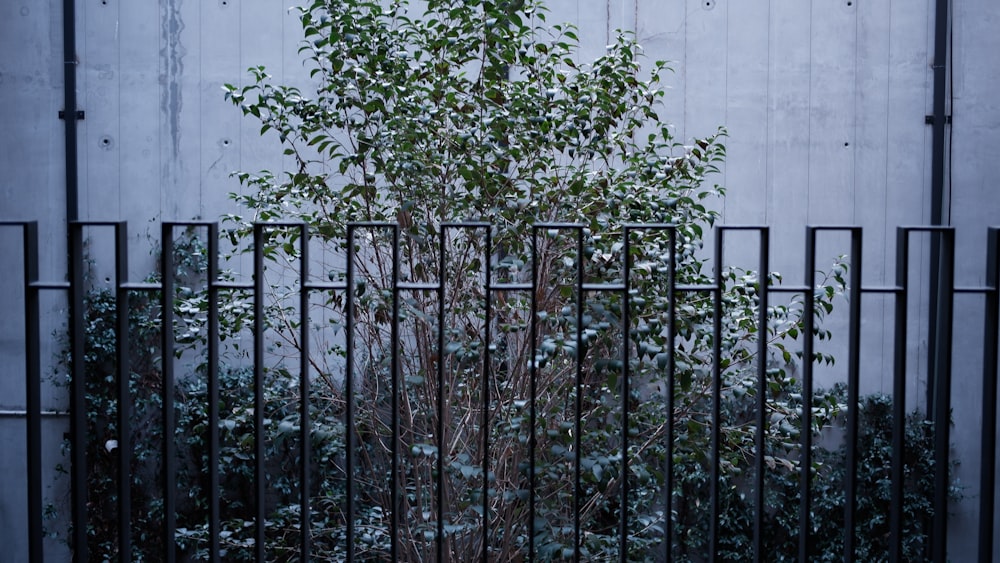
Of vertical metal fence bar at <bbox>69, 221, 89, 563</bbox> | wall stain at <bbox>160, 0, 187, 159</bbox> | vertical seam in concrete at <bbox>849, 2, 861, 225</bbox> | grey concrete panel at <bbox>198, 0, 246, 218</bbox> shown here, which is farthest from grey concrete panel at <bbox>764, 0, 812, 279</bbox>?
vertical metal fence bar at <bbox>69, 221, 89, 563</bbox>

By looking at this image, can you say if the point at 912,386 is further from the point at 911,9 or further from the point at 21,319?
the point at 21,319

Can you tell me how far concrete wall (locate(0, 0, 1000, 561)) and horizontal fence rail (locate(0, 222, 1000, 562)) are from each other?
0.93 ft

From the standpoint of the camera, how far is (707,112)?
507 centimetres

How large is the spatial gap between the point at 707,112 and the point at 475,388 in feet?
8.01

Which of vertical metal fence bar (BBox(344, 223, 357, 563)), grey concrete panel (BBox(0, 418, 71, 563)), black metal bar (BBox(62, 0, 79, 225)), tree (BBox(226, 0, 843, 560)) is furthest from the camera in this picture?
grey concrete panel (BBox(0, 418, 71, 563))

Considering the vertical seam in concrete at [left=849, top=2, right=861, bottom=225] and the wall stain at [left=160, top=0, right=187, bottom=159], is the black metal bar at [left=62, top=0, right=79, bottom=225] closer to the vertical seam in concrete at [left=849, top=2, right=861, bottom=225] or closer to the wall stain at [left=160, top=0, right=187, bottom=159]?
the wall stain at [left=160, top=0, right=187, bottom=159]

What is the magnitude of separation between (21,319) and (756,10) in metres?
A: 4.19

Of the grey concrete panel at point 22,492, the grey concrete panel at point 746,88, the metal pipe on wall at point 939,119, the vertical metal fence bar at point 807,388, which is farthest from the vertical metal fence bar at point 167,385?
the metal pipe on wall at point 939,119

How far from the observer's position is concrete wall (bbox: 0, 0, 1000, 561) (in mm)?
5031

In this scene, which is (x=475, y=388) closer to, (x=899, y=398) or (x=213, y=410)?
(x=213, y=410)

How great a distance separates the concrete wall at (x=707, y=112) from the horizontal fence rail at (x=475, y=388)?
0.28 metres

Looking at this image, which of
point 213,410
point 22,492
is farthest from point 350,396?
point 22,492

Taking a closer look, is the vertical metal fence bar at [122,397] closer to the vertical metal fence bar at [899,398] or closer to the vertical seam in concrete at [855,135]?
the vertical metal fence bar at [899,398]

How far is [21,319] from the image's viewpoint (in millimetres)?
5164
